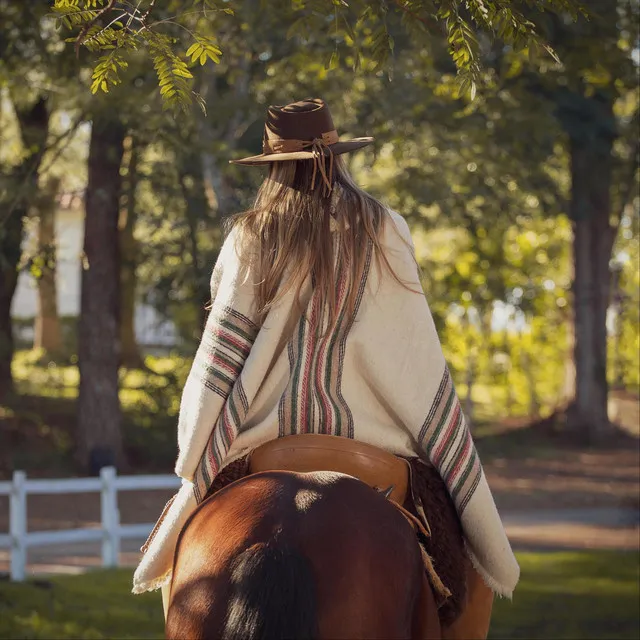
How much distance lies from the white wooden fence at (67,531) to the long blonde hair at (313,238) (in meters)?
7.09

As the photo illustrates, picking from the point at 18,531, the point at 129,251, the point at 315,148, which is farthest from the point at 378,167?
the point at 315,148

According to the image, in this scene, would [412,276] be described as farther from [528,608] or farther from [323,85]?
[323,85]

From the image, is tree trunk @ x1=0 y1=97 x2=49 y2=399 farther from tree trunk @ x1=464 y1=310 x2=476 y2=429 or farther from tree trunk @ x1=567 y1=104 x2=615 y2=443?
tree trunk @ x1=567 y1=104 x2=615 y2=443

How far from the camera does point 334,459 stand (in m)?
2.94

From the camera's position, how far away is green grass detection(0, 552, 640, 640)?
7145 mm

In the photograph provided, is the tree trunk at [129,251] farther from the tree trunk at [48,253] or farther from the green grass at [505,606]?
the green grass at [505,606]

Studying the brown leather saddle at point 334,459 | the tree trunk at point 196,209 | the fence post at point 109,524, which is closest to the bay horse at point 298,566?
the brown leather saddle at point 334,459

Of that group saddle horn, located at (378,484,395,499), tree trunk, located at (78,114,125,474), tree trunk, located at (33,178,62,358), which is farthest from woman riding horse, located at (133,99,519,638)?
tree trunk, located at (78,114,125,474)

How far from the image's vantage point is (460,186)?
15.3m

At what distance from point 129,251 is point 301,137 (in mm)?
14334

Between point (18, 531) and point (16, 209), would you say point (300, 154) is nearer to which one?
point (18, 531)

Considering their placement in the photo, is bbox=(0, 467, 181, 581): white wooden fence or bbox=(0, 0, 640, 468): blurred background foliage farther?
bbox=(0, 467, 181, 581): white wooden fence

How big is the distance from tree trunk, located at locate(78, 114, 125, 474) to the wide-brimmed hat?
12962 mm

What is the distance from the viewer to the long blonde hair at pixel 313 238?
3.07 m
